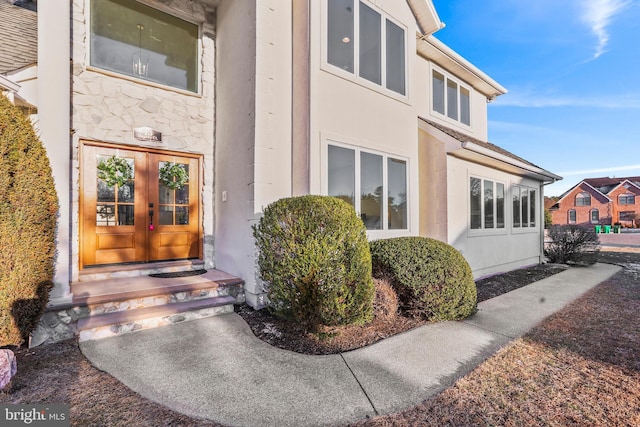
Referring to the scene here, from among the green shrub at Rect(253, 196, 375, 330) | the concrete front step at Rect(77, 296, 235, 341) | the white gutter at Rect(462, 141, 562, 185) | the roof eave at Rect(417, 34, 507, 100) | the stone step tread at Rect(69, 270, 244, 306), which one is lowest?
the concrete front step at Rect(77, 296, 235, 341)

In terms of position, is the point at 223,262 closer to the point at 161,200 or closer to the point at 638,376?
the point at 161,200

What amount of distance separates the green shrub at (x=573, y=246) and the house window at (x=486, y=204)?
4240 mm

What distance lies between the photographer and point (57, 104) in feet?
12.8

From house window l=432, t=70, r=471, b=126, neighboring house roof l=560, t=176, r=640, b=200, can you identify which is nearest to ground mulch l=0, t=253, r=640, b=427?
house window l=432, t=70, r=471, b=126

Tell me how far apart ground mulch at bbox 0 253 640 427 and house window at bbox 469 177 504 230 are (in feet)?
14.2

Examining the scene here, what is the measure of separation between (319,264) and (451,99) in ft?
26.8

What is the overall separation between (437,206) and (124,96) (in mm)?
7115

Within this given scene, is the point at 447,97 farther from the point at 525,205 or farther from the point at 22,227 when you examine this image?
the point at 22,227

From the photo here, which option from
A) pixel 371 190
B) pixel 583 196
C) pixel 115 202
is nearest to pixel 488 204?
pixel 371 190

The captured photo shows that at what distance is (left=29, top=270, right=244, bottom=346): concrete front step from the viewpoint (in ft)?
11.7

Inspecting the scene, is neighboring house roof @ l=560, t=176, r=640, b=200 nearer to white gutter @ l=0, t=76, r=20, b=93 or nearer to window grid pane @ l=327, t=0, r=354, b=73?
window grid pane @ l=327, t=0, r=354, b=73

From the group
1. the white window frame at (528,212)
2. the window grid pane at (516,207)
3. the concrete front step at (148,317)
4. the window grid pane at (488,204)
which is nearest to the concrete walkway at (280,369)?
the concrete front step at (148,317)

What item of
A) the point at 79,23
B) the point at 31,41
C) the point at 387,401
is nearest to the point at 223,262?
the point at 387,401

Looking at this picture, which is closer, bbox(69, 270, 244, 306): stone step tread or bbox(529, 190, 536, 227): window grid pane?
bbox(69, 270, 244, 306): stone step tread
